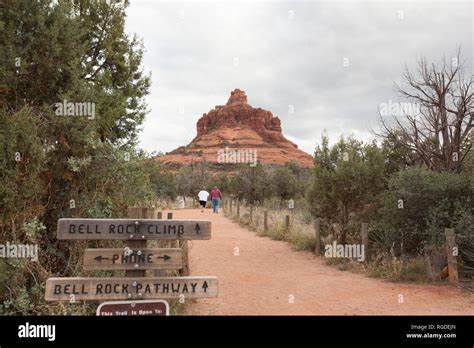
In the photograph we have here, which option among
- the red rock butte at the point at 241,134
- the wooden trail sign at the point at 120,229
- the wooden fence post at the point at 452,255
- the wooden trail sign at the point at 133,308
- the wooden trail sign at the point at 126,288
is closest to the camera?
the wooden trail sign at the point at 133,308

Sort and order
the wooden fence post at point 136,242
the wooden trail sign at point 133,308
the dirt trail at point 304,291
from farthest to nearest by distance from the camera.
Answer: the dirt trail at point 304,291, the wooden fence post at point 136,242, the wooden trail sign at point 133,308

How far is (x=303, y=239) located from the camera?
1412cm

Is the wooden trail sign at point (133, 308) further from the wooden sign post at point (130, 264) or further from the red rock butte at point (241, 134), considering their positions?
the red rock butte at point (241, 134)

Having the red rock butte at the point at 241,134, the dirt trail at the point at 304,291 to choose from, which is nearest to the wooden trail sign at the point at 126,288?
the dirt trail at the point at 304,291

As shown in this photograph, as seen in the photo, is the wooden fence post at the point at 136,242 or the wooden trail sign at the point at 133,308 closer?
the wooden trail sign at the point at 133,308

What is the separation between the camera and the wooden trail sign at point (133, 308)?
175 inches

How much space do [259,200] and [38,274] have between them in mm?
27524

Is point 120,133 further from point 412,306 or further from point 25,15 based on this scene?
point 412,306

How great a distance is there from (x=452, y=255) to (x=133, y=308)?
7.06 m

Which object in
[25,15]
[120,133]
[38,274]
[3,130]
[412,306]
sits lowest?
[412,306]

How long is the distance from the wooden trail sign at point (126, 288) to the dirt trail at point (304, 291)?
2010mm

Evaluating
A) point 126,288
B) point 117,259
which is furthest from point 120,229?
point 126,288
